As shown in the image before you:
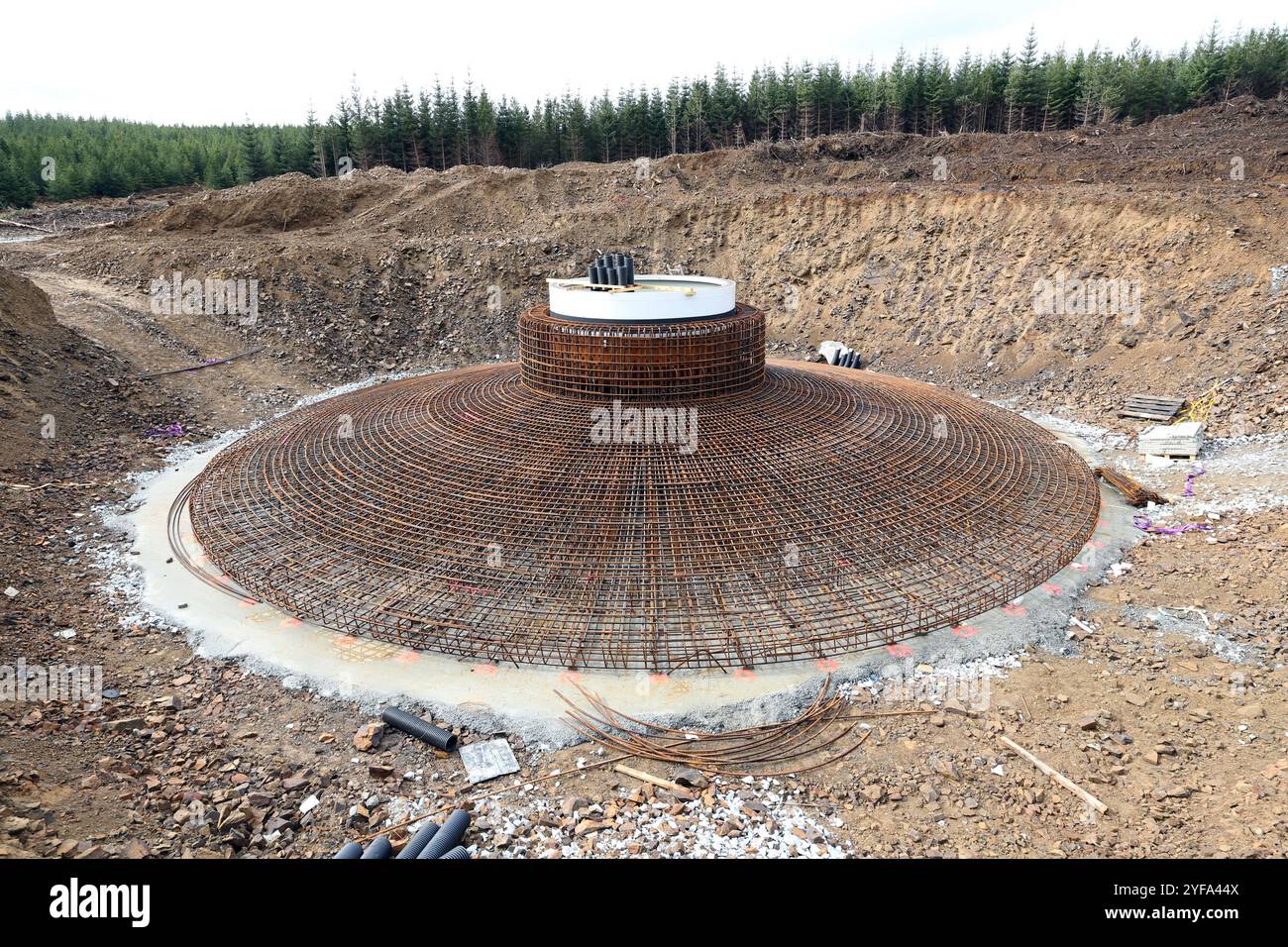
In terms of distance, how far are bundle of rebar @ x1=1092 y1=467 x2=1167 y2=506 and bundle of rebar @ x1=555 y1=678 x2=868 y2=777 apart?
10600mm

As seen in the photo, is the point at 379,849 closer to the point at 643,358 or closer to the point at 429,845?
the point at 429,845

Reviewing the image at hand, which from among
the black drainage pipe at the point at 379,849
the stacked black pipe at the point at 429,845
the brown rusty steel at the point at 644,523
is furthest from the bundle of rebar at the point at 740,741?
the black drainage pipe at the point at 379,849

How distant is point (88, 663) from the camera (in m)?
11.5

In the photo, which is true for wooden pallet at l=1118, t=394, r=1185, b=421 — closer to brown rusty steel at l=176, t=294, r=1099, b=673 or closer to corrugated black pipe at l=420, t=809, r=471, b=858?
brown rusty steel at l=176, t=294, r=1099, b=673

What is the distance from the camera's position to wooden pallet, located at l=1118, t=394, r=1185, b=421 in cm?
2086

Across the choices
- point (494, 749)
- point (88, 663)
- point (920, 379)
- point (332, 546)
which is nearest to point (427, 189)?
point (920, 379)

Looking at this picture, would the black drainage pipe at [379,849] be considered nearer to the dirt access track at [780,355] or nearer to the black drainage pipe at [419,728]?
the dirt access track at [780,355]

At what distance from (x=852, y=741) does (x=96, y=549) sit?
15.1m

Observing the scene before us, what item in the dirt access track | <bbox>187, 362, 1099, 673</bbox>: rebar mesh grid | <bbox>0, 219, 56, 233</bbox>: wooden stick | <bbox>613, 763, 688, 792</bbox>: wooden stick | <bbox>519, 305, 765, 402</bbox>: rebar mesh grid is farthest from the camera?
<bbox>0, 219, 56, 233</bbox>: wooden stick

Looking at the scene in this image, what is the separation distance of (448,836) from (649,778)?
249cm

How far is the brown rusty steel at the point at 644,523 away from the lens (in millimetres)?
11812

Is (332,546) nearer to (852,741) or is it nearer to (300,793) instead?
(300,793)

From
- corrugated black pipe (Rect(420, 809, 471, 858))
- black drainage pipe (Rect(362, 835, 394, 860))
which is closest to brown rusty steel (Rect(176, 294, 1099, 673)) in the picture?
corrugated black pipe (Rect(420, 809, 471, 858))

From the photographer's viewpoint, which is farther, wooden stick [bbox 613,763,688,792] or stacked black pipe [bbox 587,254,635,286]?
stacked black pipe [bbox 587,254,635,286]
